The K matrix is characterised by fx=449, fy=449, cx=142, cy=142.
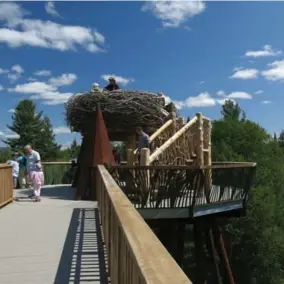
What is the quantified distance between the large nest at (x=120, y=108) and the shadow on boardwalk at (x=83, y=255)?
516 centimetres

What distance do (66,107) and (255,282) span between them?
1895 centimetres

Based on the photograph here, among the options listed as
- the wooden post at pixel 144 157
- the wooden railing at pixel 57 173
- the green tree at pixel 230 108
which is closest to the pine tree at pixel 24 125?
the green tree at pixel 230 108

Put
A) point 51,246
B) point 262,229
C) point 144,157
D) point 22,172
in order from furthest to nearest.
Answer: point 262,229
point 22,172
point 144,157
point 51,246

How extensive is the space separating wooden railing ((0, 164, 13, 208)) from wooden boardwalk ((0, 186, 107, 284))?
621mm

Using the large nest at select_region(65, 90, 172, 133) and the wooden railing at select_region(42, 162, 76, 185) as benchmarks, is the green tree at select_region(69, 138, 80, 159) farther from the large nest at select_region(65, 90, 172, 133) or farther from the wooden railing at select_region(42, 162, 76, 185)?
the large nest at select_region(65, 90, 172, 133)

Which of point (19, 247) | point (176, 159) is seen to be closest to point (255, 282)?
point (176, 159)

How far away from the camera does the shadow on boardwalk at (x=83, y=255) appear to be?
17.9 ft

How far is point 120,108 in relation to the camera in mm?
14117

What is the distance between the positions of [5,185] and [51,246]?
231 inches

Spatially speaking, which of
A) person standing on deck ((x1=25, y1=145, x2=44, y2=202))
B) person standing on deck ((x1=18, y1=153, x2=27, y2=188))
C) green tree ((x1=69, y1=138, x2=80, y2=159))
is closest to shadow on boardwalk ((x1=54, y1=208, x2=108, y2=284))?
person standing on deck ((x1=25, y1=145, x2=44, y2=202))

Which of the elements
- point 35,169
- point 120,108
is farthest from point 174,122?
Answer: point 35,169

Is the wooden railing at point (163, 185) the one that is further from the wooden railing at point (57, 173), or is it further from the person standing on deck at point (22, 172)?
the wooden railing at point (57, 173)

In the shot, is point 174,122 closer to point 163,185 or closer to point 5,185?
point 163,185

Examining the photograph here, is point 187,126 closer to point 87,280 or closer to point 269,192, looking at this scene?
point 87,280
